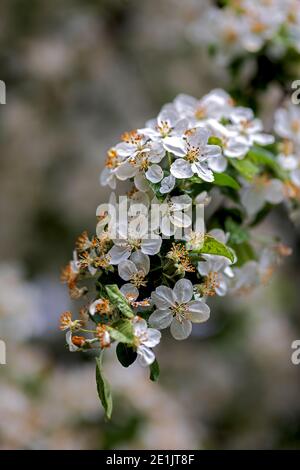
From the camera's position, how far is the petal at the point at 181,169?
5.90ft

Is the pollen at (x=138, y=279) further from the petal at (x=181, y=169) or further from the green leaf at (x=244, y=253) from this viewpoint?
the green leaf at (x=244, y=253)

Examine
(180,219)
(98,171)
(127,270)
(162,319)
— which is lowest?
(162,319)

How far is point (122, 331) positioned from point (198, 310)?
0.60ft

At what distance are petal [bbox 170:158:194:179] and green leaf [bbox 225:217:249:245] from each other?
0.39m

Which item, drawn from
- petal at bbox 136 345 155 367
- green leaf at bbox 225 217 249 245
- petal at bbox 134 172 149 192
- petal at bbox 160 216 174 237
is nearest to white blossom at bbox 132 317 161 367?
petal at bbox 136 345 155 367

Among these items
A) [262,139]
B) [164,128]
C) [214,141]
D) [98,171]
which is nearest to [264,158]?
[262,139]

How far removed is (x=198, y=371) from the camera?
501 cm

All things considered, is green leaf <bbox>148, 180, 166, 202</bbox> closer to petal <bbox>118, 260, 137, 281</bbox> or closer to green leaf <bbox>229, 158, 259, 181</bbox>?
petal <bbox>118, 260, 137, 281</bbox>

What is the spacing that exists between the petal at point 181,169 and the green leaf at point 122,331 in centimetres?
36

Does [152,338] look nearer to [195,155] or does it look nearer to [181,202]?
[181,202]

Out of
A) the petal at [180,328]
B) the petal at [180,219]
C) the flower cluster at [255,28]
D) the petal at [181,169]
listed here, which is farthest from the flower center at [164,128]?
the flower cluster at [255,28]

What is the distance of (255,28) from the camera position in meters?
2.81

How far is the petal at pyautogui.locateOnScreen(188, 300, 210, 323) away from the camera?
68.3 inches

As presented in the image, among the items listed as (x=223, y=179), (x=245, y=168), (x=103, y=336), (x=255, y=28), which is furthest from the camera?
(x=255, y=28)
